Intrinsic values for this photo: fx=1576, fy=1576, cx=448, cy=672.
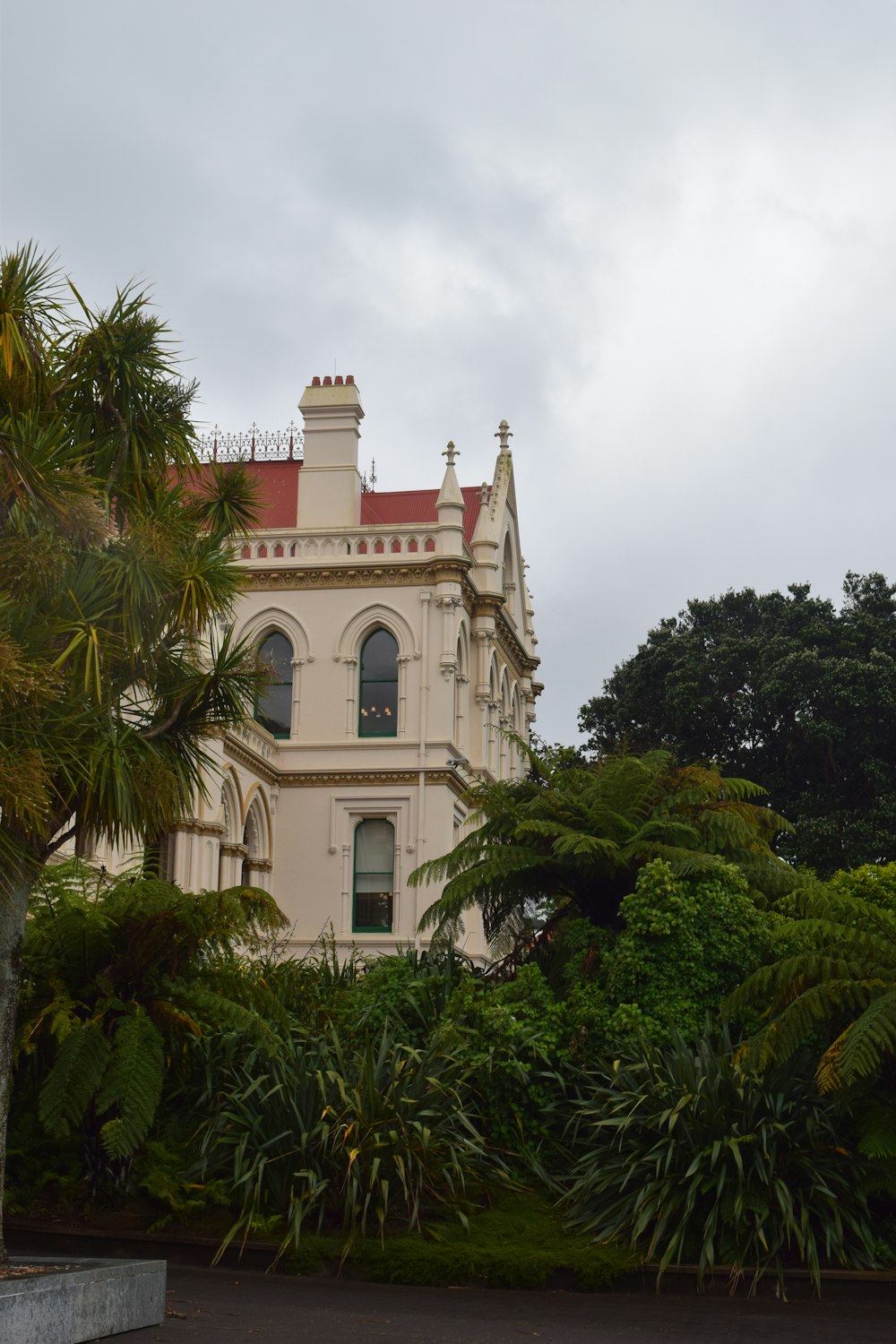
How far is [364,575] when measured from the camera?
34.2 metres

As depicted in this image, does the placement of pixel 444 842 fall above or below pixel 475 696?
below

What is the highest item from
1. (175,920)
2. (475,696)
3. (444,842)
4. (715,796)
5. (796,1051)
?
(475,696)

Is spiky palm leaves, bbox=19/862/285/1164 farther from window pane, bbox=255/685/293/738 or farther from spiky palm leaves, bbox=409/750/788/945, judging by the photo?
window pane, bbox=255/685/293/738

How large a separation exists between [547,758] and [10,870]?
24.0ft

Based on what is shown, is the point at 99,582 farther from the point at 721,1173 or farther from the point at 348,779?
the point at 348,779

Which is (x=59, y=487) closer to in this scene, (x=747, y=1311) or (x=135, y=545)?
(x=135, y=545)

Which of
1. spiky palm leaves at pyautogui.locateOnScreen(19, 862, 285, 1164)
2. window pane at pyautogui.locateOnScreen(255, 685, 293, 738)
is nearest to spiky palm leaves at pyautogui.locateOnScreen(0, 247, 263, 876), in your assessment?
spiky palm leaves at pyautogui.locateOnScreen(19, 862, 285, 1164)

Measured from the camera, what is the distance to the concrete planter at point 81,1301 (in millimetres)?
8594

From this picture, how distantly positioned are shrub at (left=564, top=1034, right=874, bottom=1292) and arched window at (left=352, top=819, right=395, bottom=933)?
2043 centimetres

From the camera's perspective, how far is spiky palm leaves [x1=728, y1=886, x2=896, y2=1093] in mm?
10719

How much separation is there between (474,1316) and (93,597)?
5423mm

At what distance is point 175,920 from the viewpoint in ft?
40.5

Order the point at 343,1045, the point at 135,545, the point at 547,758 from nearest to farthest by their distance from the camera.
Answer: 1. the point at 135,545
2. the point at 343,1045
3. the point at 547,758

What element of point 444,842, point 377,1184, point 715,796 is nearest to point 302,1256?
point 377,1184
